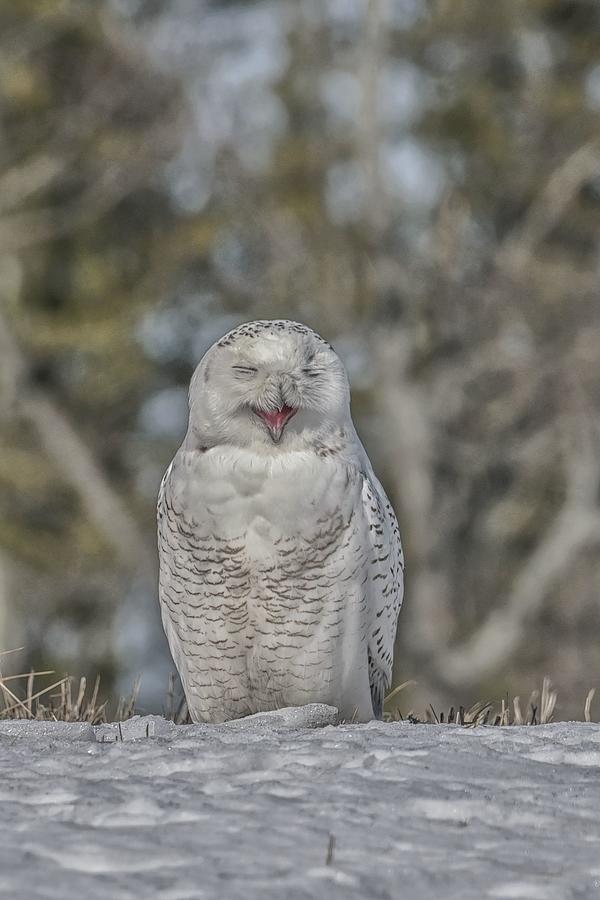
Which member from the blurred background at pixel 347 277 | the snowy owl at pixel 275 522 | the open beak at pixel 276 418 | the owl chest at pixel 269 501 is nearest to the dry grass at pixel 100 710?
the snowy owl at pixel 275 522

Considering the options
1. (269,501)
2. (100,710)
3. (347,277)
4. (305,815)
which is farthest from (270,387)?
(347,277)

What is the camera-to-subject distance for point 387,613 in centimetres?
519

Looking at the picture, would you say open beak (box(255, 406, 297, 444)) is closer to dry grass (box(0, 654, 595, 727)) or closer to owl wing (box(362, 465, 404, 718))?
owl wing (box(362, 465, 404, 718))

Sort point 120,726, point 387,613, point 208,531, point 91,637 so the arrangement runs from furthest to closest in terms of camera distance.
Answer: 1. point 91,637
2. point 387,613
3. point 208,531
4. point 120,726

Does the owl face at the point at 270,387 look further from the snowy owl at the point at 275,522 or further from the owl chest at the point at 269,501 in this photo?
the owl chest at the point at 269,501

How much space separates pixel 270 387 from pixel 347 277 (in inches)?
694

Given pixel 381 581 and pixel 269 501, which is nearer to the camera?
pixel 269 501

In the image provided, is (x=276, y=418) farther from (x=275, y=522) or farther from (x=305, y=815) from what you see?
(x=305, y=815)

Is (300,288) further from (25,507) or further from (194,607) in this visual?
(194,607)

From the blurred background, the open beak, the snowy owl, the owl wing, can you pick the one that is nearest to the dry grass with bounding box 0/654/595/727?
the owl wing

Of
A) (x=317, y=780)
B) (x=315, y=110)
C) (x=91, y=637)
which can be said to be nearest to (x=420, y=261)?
(x=315, y=110)

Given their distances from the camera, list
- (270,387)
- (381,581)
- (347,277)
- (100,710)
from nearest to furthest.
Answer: (270,387) < (381,581) < (100,710) < (347,277)

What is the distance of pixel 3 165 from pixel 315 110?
5074mm

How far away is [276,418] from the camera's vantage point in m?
4.62
